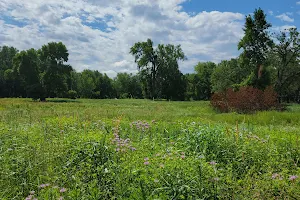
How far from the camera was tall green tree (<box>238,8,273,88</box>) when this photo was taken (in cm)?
3391

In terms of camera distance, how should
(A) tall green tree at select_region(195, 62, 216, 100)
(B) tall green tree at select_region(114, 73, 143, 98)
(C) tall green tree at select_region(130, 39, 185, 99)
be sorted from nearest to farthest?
(C) tall green tree at select_region(130, 39, 185, 99) < (A) tall green tree at select_region(195, 62, 216, 100) < (B) tall green tree at select_region(114, 73, 143, 98)

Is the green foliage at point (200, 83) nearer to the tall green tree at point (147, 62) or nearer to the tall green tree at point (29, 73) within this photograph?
the tall green tree at point (147, 62)

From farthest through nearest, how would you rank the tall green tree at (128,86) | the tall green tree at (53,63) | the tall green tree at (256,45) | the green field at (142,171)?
the tall green tree at (128,86) < the tall green tree at (53,63) < the tall green tree at (256,45) < the green field at (142,171)

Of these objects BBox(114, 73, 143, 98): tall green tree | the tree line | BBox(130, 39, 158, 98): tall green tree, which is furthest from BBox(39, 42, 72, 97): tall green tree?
Answer: BBox(114, 73, 143, 98): tall green tree

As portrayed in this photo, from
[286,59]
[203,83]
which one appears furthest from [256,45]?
[203,83]

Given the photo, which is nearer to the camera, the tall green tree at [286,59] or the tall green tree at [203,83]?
the tall green tree at [286,59]

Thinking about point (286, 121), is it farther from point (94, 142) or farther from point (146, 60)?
point (146, 60)

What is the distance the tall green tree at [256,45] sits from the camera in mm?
33906

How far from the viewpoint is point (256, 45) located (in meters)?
35.2

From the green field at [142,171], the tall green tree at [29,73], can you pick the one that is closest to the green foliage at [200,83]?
the tall green tree at [29,73]

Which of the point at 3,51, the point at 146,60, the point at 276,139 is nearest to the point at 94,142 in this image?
the point at 276,139

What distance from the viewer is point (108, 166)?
425cm

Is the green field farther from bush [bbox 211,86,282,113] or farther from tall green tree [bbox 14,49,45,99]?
tall green tree [bbox 14,49,45,99]

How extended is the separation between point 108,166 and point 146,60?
59.6 meters
